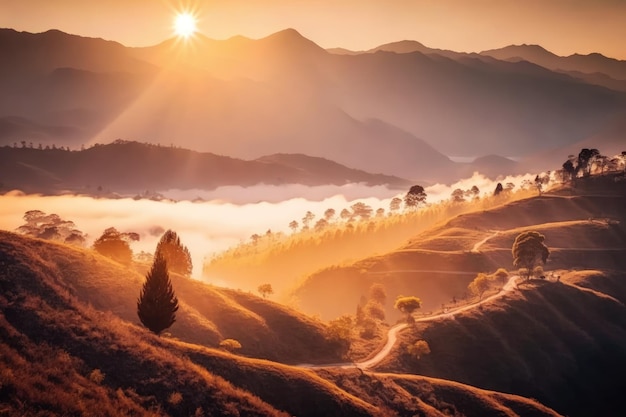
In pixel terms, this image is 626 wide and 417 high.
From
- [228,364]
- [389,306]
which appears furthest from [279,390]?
[389,306]

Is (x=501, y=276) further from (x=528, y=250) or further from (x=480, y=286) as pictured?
(x=480, y=286)

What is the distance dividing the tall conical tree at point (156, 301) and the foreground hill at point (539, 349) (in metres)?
51.7

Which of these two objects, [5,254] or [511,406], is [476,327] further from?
[5,254]

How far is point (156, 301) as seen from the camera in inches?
3509

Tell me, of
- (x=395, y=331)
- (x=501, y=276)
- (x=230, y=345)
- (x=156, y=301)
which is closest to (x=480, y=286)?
(x=501, y=276)

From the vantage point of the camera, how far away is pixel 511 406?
108375mm

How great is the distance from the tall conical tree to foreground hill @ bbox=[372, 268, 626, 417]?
51.7 meters

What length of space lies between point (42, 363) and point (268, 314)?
63.4 meters

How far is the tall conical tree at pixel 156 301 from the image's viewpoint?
89.1 metres

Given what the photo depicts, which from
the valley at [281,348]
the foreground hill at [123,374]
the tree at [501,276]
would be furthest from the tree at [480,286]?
the foreground hill at [123,374]

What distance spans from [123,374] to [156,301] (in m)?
18.5

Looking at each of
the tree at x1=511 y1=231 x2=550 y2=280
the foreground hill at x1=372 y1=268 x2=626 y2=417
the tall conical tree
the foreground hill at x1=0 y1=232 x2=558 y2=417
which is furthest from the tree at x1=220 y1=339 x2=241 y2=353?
the tree at x1=511 y1=231 x2=550 y2=280

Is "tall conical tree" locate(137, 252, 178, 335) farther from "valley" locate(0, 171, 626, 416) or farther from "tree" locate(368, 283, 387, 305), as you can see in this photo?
"tree" locate(368, 283, 387, 305)

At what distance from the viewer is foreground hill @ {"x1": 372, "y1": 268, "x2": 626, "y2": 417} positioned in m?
131
